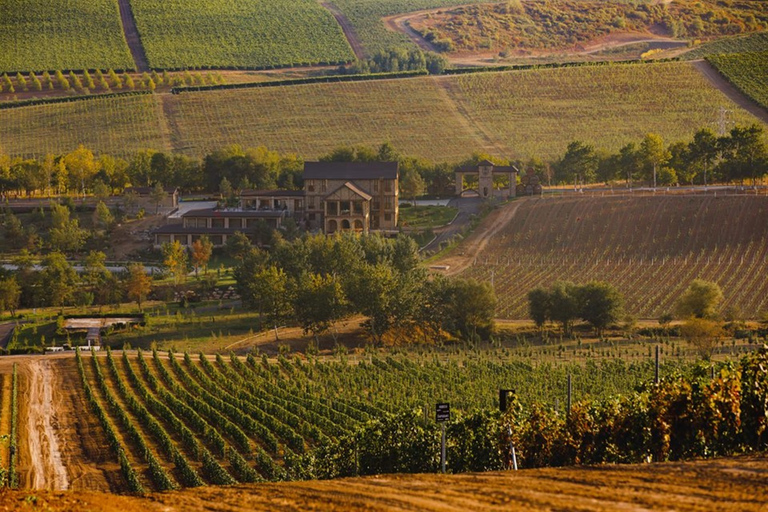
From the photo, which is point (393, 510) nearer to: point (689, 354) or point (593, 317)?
point (689, 354)

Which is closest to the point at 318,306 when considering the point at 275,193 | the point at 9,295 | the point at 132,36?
the point at 9,295

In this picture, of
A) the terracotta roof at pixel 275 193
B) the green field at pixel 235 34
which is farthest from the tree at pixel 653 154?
the green field at pixel 235 34

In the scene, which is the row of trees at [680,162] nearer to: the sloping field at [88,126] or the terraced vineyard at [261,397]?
the terraced vineyard at [261,397]

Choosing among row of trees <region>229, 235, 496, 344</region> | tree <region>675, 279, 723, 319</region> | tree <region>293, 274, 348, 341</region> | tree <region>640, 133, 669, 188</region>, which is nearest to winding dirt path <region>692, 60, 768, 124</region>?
tree <region>640, 133, 669, 188</region>

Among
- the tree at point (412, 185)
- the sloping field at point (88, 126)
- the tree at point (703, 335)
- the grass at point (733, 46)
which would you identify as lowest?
the tree at point (703, 335)

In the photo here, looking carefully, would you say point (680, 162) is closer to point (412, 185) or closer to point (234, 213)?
point (412, 185)

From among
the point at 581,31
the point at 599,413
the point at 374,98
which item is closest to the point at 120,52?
the point at 374,98
